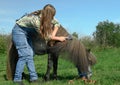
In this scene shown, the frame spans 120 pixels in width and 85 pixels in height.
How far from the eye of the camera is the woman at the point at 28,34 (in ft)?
24.2

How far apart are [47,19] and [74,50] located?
97 centimetres

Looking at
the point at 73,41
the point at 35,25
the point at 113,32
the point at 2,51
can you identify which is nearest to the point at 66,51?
the point at 73,41

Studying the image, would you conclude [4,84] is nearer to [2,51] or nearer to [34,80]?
[34,80]

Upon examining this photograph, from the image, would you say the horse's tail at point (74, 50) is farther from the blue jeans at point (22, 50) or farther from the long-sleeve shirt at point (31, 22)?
the blue jeans at point (22, 50)

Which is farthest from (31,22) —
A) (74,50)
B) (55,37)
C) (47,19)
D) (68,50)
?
(74,50)

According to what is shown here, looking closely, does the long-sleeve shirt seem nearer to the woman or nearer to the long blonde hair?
the woman

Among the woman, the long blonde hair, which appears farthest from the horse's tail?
the long blonde hair

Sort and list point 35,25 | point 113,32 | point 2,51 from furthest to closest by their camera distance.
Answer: point 113,32, point 2,51, point 35,25

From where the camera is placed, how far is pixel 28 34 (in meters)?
7.97

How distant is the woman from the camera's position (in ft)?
A: 24.2

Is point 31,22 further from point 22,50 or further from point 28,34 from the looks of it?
point 22,50

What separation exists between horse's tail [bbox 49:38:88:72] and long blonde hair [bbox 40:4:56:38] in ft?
1.52

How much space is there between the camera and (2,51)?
23562 mm

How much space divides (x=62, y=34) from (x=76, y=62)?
80cm
